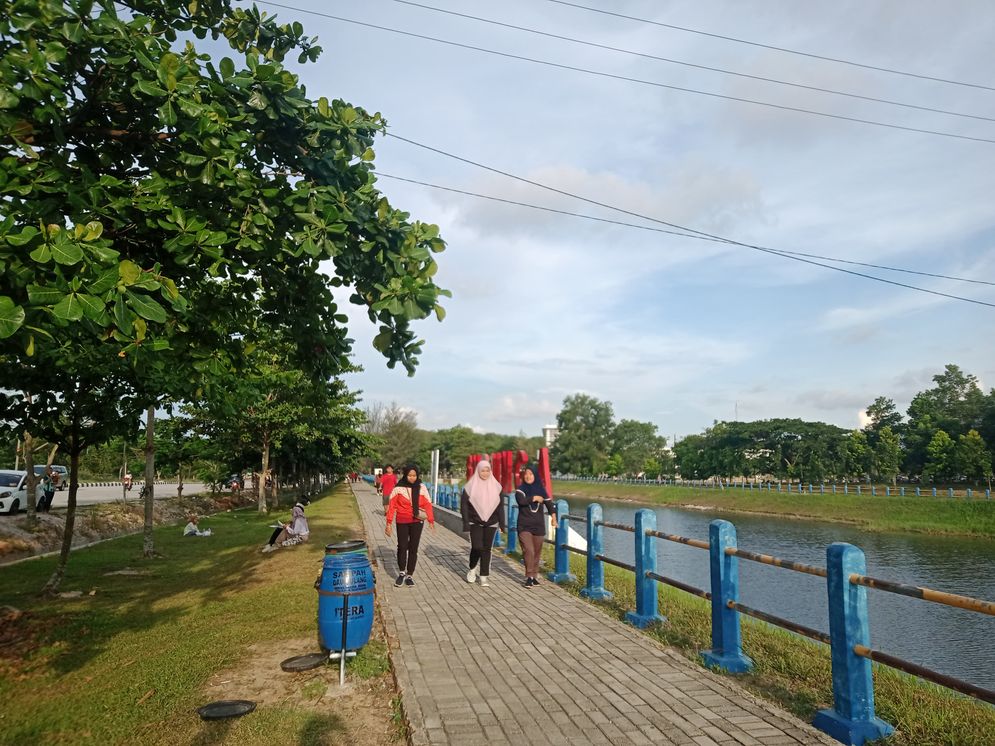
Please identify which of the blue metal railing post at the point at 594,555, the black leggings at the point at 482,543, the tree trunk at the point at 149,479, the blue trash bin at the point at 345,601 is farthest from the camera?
the tree trunk at the point at 149,479

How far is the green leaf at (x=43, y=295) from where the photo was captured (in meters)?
3.53

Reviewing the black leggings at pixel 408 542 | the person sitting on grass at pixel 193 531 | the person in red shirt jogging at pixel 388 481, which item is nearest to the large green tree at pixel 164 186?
the black leggings at pixel 408 542

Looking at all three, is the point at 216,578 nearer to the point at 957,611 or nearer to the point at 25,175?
the point at 25,175

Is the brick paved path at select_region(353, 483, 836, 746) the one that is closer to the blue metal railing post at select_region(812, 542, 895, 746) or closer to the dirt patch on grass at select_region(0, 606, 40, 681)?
the blue metal railing post at select_region(812, 542, 895, 746)

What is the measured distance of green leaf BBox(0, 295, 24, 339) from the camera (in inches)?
129

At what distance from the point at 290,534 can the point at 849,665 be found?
11.6 meters

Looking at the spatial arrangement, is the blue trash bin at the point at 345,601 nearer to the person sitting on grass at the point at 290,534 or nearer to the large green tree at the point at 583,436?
the person sitting on grass at the point at 290,534

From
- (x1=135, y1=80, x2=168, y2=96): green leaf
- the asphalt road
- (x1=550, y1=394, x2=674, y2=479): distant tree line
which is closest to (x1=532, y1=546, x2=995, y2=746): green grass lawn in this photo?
(x1=135, y1=80, x2=168, y2=96): green leaf

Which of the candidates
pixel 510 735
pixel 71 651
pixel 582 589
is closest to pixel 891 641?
pixel 582 589

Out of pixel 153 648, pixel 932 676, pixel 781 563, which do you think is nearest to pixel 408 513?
pixel 153 648

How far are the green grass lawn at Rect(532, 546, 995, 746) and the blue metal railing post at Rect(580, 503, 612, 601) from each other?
661mm

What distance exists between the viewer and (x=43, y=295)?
3.56 m

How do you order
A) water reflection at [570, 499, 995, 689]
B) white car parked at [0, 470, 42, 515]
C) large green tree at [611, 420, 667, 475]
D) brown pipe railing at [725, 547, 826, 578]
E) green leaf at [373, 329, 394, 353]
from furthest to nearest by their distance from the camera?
large green tree at [611, 420, 667, 475]
white car parked at [0, 470, 42, 515]
water reflection at [570, 499, 995, 689]
green leaf at [373, 329, 394, 353]
brown pipe railing at [725, 547, 826, 578]

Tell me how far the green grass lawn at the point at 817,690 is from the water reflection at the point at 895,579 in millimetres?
5293
